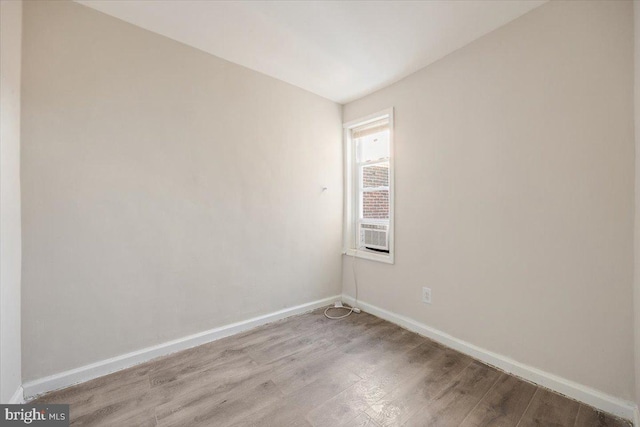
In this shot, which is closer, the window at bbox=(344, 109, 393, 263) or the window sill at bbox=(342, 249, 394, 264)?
the window sill at bbox=(342, 249, 394, 264)

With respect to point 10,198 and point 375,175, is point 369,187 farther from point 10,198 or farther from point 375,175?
point 10,198

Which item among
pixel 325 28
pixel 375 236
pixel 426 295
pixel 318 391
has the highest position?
pixel 325 28

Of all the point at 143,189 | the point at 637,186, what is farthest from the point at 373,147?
the point at 143,189

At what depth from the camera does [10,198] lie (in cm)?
147

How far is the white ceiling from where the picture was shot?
178cm

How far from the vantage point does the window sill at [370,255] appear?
9.16 feet

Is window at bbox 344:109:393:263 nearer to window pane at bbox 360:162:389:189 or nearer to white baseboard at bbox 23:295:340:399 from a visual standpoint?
window pane at bbox 360:162:389:189

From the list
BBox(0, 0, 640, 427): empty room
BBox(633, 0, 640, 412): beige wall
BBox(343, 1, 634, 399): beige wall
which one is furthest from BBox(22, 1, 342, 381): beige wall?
BBox(633, 0, 640, 412): beige wall

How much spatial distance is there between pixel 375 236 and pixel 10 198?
286cm

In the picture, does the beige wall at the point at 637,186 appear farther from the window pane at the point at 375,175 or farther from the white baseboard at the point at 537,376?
the window pane at the point at 375,175

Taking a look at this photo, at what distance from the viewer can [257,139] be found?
2.59 meters

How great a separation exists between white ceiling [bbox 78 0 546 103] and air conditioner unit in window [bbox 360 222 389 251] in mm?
1593

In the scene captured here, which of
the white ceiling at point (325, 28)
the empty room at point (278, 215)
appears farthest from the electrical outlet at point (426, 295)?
the white ceiling at point (325, 28)

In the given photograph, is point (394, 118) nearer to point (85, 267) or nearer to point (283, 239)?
point (283, 239)
